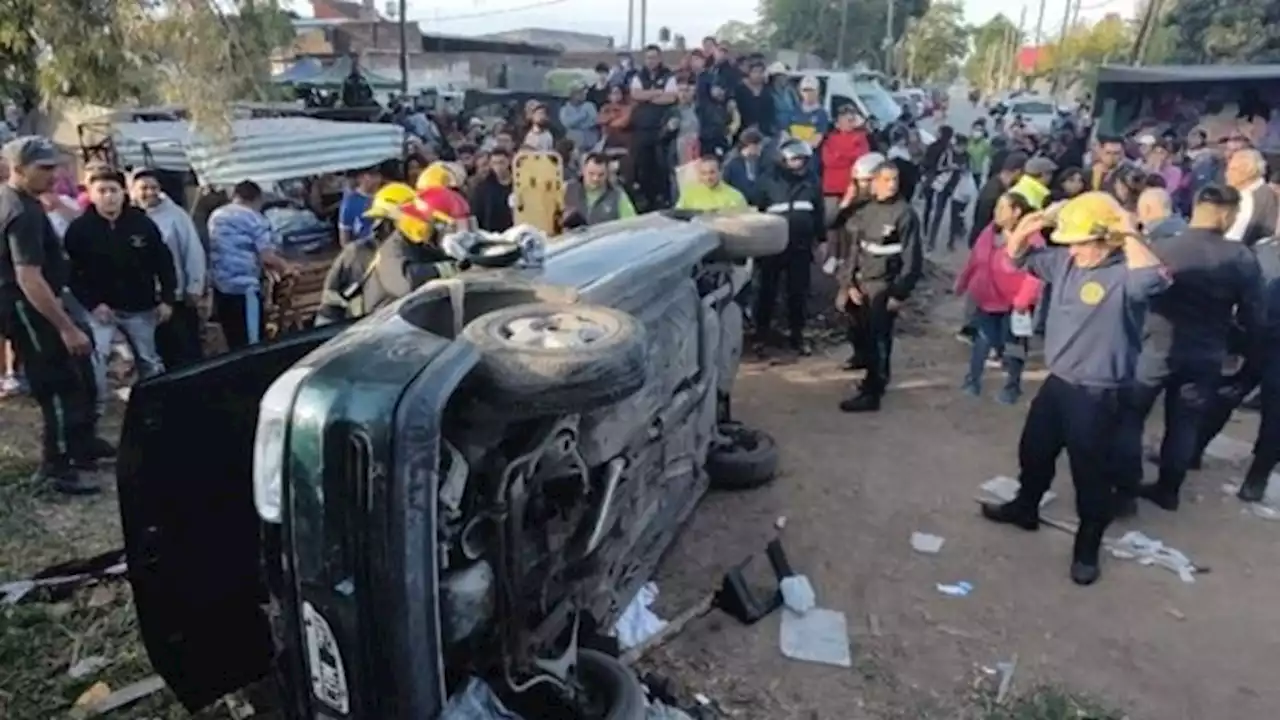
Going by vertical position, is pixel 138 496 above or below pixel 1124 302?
below

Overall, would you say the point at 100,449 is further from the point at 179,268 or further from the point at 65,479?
the point at 179,268

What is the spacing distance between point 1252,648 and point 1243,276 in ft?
6.18

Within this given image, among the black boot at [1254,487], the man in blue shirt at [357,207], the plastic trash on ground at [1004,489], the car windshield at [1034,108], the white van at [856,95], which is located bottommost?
the plastic trash on ground at [1004,489]

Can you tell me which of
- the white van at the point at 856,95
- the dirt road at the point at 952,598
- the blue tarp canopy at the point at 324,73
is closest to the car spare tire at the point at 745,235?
the dirt road at the point at 952,598

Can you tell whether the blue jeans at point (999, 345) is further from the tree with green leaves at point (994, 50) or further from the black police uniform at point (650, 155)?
the tree with green leaves at point (994, 50)

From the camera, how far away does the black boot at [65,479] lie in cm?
515

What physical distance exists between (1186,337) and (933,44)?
60598 mm

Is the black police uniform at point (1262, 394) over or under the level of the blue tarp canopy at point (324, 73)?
under

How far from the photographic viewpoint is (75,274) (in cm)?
560

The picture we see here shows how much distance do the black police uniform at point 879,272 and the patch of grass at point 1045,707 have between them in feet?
10.6

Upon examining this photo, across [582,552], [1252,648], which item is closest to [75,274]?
[582,552]

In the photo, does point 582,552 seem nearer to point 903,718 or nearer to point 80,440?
point 903,718

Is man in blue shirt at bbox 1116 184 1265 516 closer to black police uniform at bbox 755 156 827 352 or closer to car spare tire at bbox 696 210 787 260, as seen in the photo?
car spare tire at bbox 696 210 787 260

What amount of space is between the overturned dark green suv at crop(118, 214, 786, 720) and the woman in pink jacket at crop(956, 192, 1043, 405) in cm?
407
